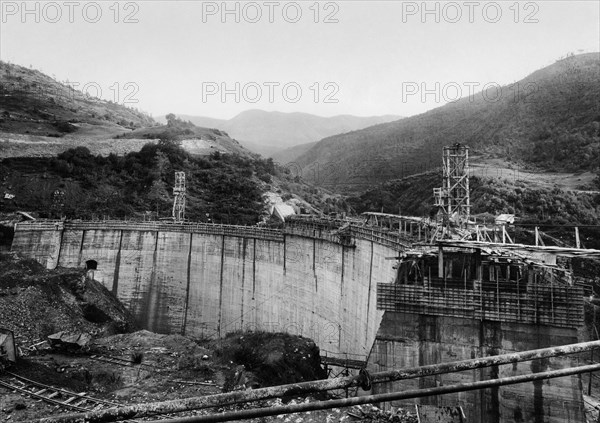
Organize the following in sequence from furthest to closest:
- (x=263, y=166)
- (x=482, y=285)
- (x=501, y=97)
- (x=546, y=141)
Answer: (x=501, y=97)
(x=263, y=166)
(x=546, y=141)
(x=482, y=285)

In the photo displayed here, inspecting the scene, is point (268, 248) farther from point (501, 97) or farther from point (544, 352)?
point (501, 97)

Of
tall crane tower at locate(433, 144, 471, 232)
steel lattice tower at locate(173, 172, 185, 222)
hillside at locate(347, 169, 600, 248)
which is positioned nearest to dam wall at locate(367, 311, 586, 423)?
tall crane tower at locate(433, 144, 471, 232)

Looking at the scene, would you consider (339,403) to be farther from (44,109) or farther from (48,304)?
(44,109)

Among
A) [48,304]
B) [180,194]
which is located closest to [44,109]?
[180,194]

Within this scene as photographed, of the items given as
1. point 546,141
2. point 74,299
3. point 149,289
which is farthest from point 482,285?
point 546,141

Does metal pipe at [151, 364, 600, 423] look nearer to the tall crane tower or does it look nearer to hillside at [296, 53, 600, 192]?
the tall crane tower
